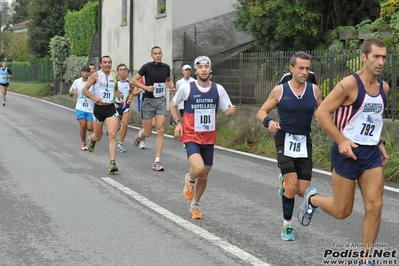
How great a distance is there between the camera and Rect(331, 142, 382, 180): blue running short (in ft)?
20.2

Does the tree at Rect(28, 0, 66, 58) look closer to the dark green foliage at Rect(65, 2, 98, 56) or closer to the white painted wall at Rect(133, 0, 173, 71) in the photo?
the dark green foliage at Rect(65, 2, 98, 56)

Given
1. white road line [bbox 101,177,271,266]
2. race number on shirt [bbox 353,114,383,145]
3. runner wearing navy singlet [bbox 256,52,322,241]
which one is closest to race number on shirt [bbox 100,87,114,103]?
white road line [bbox 101,177,271,266]

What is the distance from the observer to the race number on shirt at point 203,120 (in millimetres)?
8461

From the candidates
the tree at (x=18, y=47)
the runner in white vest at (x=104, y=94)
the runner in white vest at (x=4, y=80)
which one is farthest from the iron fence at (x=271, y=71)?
the tree at (x=18, y=47)

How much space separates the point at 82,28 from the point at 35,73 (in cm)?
1752

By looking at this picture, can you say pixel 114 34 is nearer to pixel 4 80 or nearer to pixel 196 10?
pixel 4 80

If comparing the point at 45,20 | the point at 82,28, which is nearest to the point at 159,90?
the point at 82,28

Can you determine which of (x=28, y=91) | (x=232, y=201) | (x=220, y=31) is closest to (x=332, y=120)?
(x=232, y=201)

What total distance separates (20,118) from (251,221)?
672 inches

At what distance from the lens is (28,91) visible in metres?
47.5

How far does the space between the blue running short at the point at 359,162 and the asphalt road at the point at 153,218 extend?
783 mm

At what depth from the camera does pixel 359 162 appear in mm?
6152

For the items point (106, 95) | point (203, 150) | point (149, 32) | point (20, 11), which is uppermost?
point (20, 11)

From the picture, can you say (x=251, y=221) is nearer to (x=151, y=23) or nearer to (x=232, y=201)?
(x=232, y=201)
